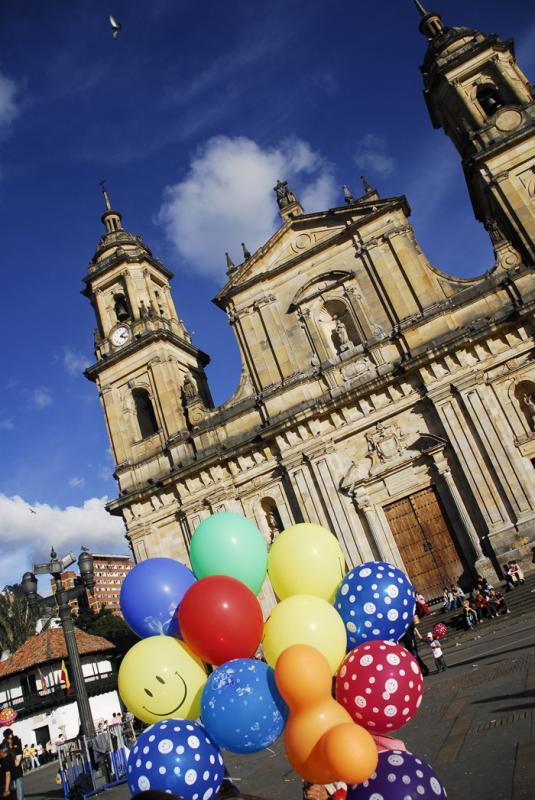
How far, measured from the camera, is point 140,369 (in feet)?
85.8

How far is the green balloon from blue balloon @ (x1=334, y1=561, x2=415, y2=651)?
0.88 m

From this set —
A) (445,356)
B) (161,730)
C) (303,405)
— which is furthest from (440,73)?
(161,730)

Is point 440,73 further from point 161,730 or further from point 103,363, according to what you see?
point 161,730

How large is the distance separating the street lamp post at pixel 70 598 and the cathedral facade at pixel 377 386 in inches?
377

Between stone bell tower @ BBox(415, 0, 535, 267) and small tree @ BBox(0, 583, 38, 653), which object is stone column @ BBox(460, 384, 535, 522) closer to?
stone bell tower @ BBox(415, 0, 535, 267)

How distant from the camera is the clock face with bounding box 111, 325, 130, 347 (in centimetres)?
2711

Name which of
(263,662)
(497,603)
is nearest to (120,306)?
(497,603)

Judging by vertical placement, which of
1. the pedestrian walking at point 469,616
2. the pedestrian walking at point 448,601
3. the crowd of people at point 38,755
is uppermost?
the pedestrian walking at point 448,601

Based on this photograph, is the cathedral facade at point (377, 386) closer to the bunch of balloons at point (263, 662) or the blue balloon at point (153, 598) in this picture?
the bunch of balloons at point (263, 662)

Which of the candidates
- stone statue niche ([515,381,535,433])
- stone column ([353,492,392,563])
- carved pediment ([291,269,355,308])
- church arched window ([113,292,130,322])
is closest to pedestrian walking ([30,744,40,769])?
stone column ([353,492,392,563])

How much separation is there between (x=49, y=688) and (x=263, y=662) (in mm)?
32358

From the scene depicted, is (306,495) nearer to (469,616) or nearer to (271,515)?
(271,515)

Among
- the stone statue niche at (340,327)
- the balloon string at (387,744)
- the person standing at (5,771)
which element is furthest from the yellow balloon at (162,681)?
the stone statue niche at (340,327)

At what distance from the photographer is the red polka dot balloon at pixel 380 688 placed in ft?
12.4
